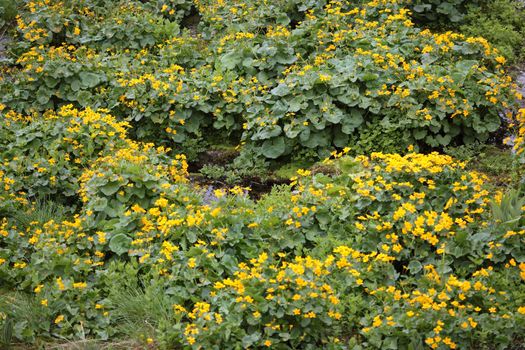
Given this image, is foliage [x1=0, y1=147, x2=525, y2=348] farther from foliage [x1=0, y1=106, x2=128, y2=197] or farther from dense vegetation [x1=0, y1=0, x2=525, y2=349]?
foliage [x1=0, y1=106, x2=128, y2=197]

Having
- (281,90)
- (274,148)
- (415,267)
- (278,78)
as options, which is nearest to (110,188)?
(274,148)

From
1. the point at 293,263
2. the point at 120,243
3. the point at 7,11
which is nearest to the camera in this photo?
the point at 293,263

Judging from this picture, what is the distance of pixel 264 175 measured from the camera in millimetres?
6418

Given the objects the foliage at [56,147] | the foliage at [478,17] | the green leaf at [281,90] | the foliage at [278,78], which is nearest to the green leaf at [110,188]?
the foliage at [56,147]

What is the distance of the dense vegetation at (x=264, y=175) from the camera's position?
4.29 metres

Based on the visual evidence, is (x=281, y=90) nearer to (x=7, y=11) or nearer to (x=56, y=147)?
(x=56, y=147)

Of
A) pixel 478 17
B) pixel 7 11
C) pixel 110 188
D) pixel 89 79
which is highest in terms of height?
pixel 478 17

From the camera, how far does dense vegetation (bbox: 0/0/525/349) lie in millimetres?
4293

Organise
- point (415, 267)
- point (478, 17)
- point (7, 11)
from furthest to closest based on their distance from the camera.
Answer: point (7, 11) < point (478, 17) < point (415, 267)

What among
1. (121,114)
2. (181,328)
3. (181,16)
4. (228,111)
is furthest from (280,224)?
(181,16)

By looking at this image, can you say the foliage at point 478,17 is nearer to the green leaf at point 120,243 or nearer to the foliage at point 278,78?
the foliage at point 278,78

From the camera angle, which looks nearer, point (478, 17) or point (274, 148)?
point (274, 148)

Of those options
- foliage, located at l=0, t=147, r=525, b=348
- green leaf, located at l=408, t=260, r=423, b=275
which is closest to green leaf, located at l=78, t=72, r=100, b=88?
foliage, located at l=0, t=147, r=525, b=348

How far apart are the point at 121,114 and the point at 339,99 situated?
2.23 m
